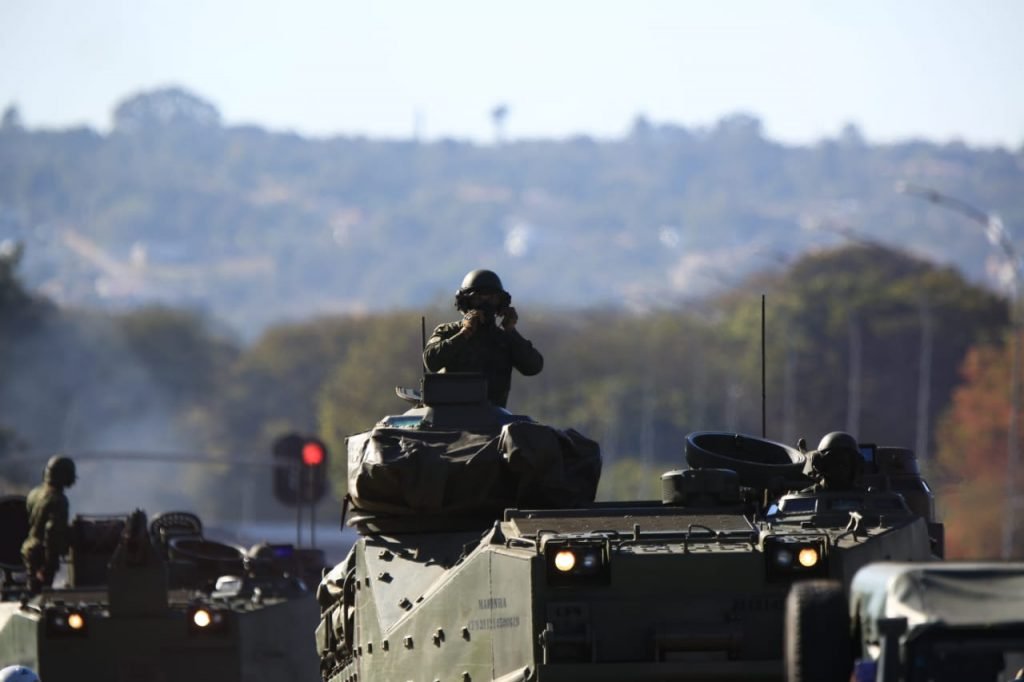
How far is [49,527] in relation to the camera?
27719mm

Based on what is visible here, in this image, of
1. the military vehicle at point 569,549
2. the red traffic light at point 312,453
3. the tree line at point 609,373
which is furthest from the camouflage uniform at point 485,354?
the tree line at point 609,373

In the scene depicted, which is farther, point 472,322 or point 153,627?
point 153,627

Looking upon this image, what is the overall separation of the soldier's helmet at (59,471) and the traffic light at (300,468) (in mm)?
3876

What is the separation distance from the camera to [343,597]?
66.9 feet

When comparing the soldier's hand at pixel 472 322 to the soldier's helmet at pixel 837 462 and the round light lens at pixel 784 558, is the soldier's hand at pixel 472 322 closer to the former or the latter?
the soldier's helmet at pixel 837 462

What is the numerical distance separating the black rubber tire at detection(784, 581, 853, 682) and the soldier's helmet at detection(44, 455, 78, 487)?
1539 cm

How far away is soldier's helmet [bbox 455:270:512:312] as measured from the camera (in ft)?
69.2

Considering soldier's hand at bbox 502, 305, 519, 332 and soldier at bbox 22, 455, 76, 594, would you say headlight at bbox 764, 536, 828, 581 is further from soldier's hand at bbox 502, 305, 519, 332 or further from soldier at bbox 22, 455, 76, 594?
soldier at bbox 22, 455, 76, 594

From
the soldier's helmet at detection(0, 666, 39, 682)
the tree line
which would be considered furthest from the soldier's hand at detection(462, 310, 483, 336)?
the tree line

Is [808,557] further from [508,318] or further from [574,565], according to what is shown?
[508,318]

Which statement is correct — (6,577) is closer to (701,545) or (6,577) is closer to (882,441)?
(701,545)

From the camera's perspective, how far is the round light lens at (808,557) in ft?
54.8

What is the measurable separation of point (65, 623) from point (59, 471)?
235 cm

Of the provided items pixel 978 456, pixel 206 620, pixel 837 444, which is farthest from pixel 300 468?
pixel 978 456
